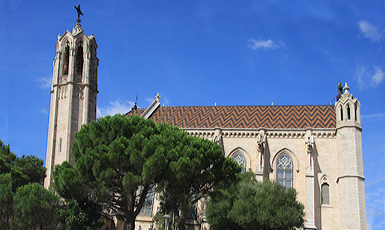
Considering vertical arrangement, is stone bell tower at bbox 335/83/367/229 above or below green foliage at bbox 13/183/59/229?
above

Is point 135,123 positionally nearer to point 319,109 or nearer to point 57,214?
point 57,214

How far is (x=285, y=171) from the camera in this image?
37.1m

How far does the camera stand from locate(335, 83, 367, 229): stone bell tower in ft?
109

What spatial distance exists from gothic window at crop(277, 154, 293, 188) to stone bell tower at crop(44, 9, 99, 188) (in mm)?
17376

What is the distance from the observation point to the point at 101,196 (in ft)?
80.4

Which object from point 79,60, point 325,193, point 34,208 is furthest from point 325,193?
point 79,60

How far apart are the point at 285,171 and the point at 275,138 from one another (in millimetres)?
2987

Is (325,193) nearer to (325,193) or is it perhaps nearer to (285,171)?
(325,193)

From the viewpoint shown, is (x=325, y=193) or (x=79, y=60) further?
(x=79, y=60)

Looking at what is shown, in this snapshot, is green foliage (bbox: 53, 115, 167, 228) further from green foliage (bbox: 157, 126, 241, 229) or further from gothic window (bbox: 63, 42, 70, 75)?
gothic window (bbox: 63, 42, 70, 75)

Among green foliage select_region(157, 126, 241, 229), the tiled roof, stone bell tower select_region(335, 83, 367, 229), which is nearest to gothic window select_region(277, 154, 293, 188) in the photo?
the tiled roof

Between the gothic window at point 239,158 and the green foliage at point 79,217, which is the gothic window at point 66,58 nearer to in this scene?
the green foliage at point 79,217

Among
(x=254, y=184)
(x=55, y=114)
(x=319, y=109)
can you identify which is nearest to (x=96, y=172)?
(x=254, y=184)

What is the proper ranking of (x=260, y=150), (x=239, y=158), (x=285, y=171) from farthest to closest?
(x=239, y=158)
(x=285, y=171)
(x=260, y=150)
